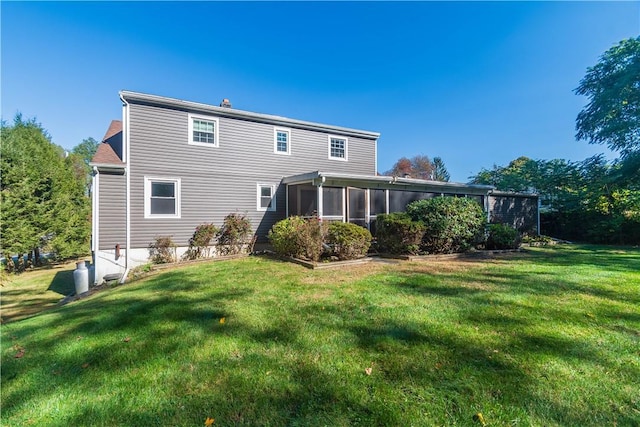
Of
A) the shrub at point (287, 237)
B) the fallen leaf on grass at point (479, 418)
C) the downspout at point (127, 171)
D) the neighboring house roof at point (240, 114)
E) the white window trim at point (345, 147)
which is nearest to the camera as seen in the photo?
the fallen leaf on grass at point (479, 418)

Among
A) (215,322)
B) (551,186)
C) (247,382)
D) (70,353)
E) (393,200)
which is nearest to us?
(247,382)

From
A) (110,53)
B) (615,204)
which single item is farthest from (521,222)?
(110,53)

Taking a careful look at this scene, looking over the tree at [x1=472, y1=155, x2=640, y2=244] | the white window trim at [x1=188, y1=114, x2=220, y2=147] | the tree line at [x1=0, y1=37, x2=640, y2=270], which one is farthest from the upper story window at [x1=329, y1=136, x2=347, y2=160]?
the tree at [x1=472, y1=155, x2=640, y2=244]

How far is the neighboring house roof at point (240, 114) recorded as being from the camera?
9430mm

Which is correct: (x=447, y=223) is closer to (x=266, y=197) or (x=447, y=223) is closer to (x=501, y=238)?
(x=501, y=238)

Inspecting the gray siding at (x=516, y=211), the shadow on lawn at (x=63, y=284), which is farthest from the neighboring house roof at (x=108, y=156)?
the gray siding at (x=516, y=211)

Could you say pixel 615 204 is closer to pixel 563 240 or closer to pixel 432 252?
pixel 563 240

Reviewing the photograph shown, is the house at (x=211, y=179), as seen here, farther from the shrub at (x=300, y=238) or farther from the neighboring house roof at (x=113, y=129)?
the shrub at (x=300, y=238)

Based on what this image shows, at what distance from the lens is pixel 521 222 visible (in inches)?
614

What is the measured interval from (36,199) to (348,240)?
14167 mm

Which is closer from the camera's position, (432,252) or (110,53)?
(432,252)

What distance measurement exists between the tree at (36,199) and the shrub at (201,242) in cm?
758

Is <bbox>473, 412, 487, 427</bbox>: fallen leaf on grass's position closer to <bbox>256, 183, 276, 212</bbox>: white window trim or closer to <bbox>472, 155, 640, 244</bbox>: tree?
<bbox>256, 183, 276, 212</bbox>: white window trim

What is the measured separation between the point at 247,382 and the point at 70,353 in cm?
225
